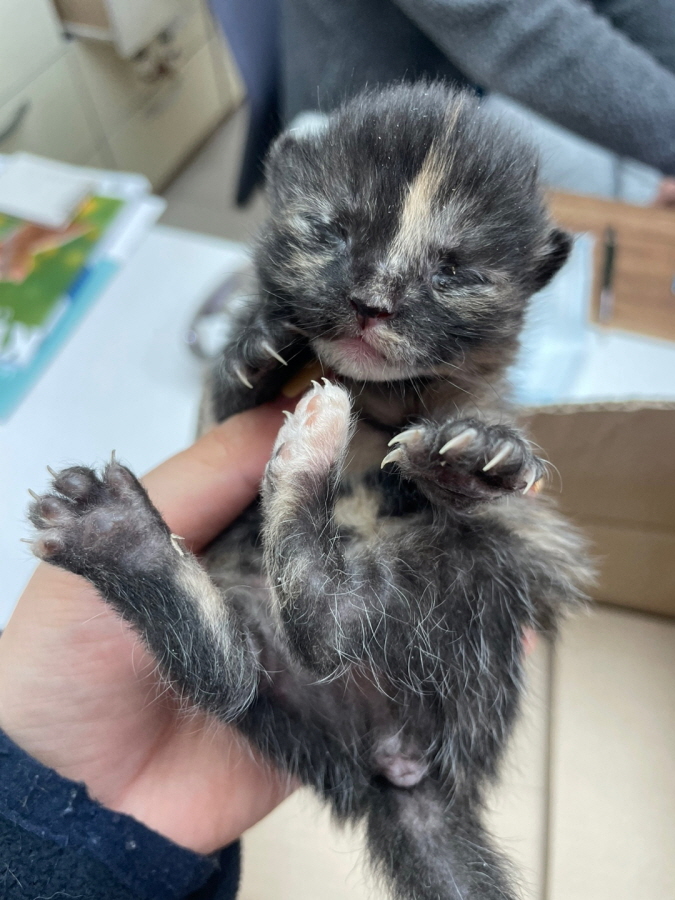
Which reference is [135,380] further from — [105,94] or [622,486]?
[622,486]

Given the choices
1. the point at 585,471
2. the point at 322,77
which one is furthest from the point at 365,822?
the point at 322,77

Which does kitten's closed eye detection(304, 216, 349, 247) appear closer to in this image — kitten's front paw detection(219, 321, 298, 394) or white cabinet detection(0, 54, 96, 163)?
kitten's front paw detection(219, 321, 298, 394)

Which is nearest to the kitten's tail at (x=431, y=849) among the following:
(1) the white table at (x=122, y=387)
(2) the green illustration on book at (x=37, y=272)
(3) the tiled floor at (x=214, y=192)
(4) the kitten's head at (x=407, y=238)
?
(4) the kitten's head at (x=407, y=238)

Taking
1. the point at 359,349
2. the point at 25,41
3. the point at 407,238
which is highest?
the point at 25,41

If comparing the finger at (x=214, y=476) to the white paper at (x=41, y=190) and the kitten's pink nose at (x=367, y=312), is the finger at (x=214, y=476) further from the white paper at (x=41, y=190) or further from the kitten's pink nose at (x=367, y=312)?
the white paper at (x=41, y=190)

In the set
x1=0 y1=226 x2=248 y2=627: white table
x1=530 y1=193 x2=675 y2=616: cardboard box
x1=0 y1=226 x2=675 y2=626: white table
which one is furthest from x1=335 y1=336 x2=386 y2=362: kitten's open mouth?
x1=0 y1=226 x2=675 y2=626: white table

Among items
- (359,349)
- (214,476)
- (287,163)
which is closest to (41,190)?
(287,163)
